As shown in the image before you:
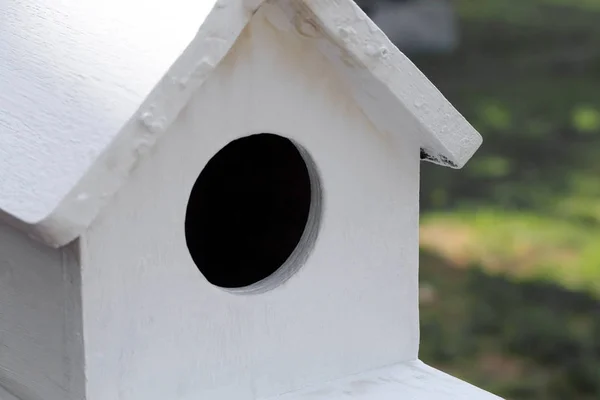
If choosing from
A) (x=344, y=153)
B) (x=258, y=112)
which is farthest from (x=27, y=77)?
(x=344, y=153)

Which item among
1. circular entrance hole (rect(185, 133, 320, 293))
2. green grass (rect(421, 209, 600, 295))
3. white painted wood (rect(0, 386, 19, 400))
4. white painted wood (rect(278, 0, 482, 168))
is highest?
green grass (rect(421, 209, 600, 295))

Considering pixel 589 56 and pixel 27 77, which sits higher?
pixel 589 56

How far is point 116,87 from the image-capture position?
0.94 metres

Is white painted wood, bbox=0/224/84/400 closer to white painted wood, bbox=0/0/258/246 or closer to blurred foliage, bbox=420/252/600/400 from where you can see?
white painted wood, bbox=0/0/258/246

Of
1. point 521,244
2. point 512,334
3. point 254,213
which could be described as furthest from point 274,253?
point 521,244

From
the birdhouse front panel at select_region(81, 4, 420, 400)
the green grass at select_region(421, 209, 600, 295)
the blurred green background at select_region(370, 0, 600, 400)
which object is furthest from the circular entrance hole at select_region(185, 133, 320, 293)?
the green grass at select_region(421, 209, 600, 295)

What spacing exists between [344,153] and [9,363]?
18.4 inches

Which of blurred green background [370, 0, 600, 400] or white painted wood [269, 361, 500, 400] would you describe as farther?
blurred green background [370, 0, 600, 400]

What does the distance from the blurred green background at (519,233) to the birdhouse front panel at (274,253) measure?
1606mm

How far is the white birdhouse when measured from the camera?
92 centimetres

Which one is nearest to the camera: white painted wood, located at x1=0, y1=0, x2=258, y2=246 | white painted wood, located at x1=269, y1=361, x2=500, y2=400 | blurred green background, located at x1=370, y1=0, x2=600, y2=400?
white painted wood, located at x1=0, y1=0, x2=258, y2=246

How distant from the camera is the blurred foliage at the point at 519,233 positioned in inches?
113

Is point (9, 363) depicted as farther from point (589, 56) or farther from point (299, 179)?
point (589, 56)

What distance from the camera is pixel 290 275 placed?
3.76ft
